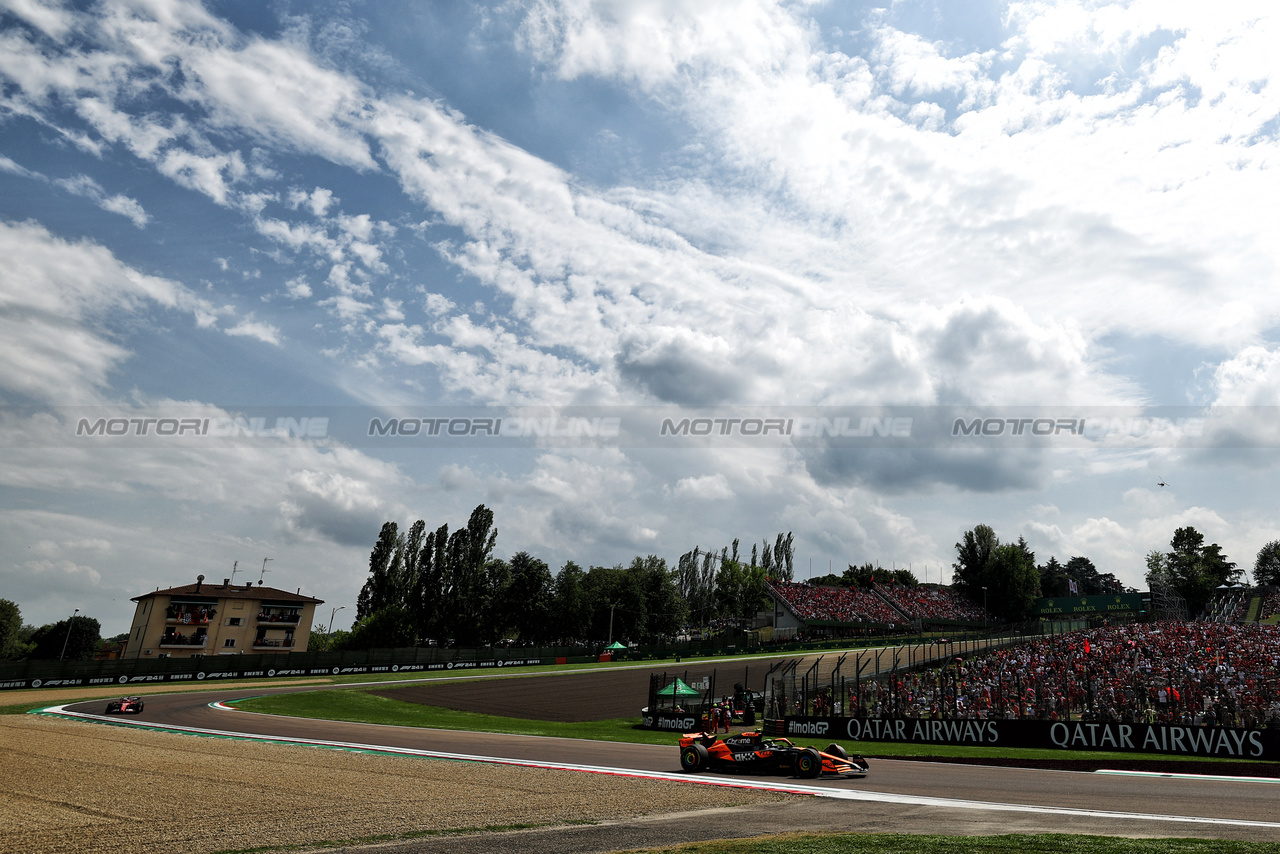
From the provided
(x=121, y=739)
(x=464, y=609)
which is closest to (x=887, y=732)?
(x=121, y=739)

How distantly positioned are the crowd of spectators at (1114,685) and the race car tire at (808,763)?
9295mm

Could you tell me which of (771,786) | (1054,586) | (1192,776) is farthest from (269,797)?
(1054,586)

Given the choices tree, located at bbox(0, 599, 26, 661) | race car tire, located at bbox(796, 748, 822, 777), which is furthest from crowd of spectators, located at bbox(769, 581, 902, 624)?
tree, located at bbox(0, 599, 26, 661)

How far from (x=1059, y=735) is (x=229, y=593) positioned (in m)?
78.9

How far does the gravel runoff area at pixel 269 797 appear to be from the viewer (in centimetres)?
949

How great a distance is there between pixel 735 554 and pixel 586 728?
11428 cm

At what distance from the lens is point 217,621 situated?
246 feet

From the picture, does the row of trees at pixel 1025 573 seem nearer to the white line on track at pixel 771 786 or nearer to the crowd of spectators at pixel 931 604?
the crowd of spectators at pixel 931 604

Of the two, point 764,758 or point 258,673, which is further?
point 258,673

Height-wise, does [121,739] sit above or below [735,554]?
below

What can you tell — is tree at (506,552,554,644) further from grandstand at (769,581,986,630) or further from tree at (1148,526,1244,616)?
tree at (1148,526,1244,616)

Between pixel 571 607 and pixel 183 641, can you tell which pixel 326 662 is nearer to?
pixel 183 641

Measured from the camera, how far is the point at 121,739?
67.4 ft

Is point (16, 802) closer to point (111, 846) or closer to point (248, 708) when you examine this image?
point (111, 846)
